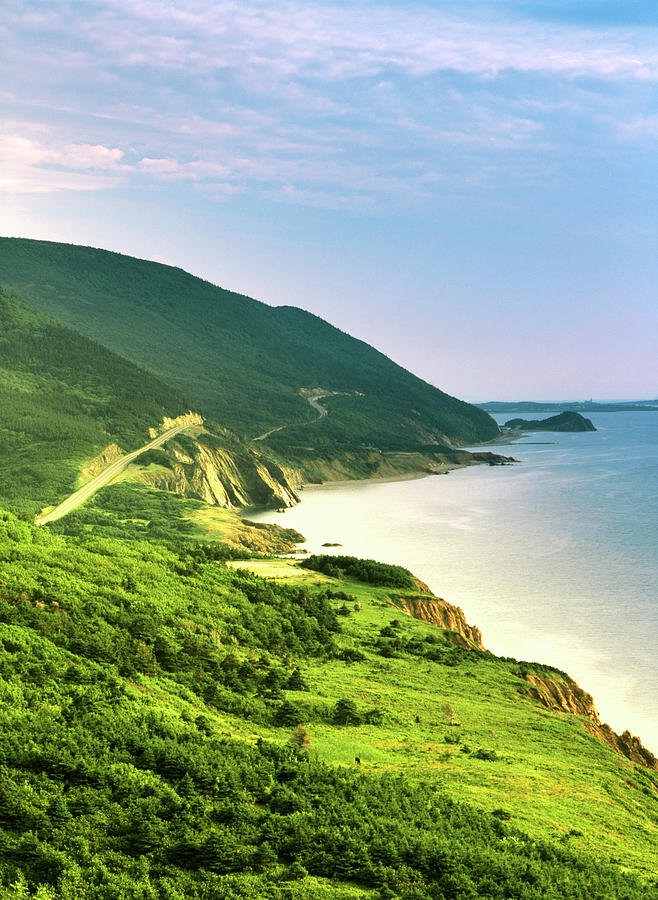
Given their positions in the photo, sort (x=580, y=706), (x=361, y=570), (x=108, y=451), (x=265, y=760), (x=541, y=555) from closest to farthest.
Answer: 1. (x=265, y=760)
2. (x=580, y=706)
3. (x=361, y=570)
4. (x=541, y=555)
5. (x=108, y=451)

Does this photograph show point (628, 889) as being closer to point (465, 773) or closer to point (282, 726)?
point (465, 773)

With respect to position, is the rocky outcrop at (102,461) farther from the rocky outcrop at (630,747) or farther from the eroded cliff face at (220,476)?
the rocky outcrop at (630,747)

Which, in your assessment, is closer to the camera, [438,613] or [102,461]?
[438,613]

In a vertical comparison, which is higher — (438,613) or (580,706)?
(438,613)

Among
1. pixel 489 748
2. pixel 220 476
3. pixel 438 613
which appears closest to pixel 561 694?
pixel 438 613

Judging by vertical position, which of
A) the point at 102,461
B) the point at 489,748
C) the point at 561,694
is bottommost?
the point at 561,694

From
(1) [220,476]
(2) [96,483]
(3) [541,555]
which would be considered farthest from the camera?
(1) [220,476]

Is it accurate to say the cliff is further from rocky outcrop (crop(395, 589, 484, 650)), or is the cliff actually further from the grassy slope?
the grassy slope

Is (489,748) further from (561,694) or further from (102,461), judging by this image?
(102,461)

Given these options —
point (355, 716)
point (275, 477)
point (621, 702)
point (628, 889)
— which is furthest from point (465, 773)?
point (275, 477)
